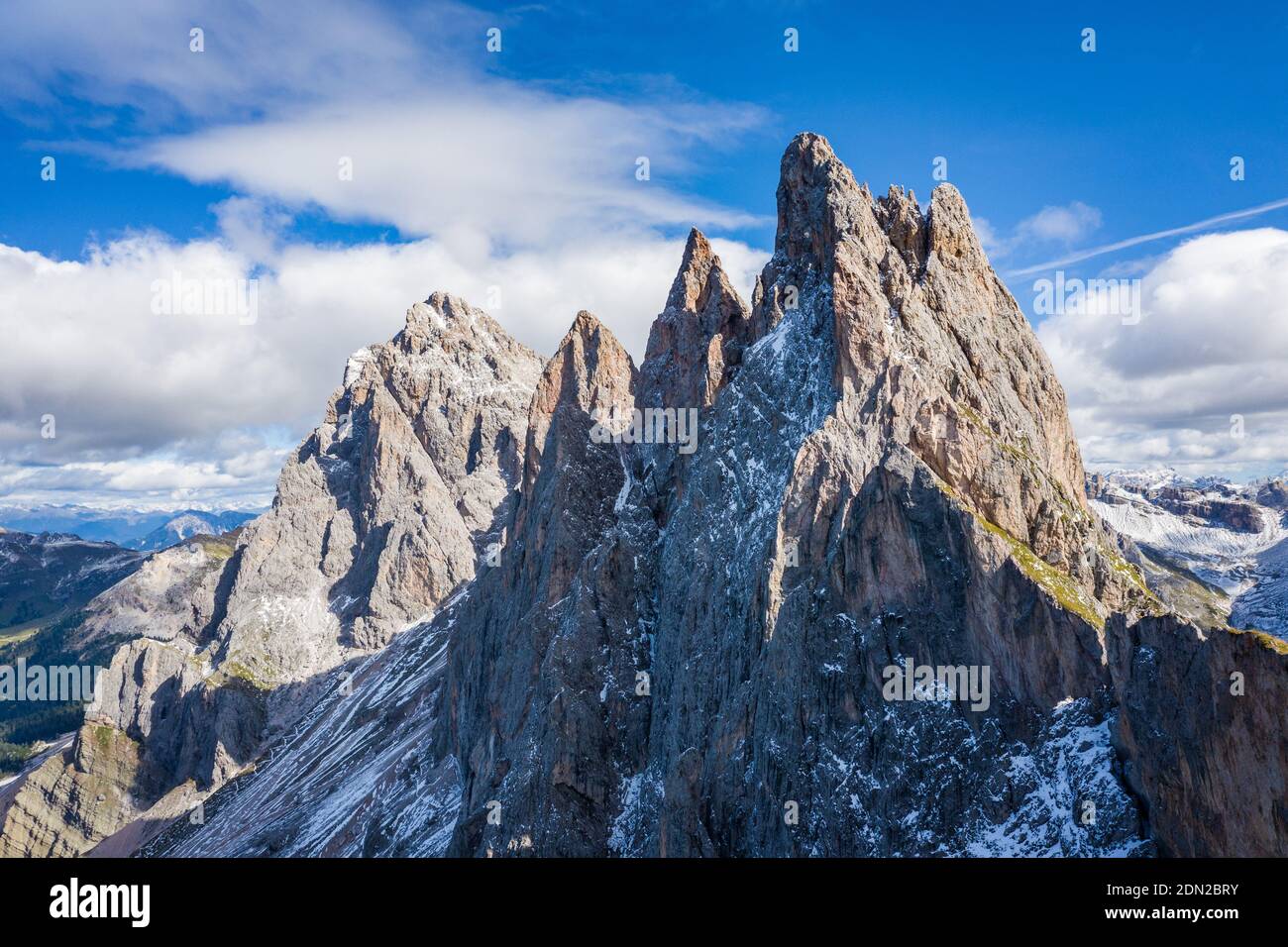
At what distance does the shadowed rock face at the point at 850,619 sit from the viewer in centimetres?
5169

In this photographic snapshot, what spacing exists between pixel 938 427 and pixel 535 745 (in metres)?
68.0

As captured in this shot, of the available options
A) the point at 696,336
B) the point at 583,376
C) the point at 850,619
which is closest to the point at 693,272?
the point at 696,336

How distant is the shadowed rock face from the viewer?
51688mm

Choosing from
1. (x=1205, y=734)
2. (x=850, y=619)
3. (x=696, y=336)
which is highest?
(x=696, y=336)

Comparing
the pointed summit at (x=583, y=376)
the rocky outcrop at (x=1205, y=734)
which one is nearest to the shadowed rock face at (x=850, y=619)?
the rocky outcrop at (x=1205, y=734)

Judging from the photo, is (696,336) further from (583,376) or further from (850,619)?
(850,619)

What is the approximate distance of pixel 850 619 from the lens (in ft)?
226

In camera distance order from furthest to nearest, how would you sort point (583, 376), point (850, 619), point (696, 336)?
1. point (583, 376)
2. point (696, 336)
3. point (850, 619)

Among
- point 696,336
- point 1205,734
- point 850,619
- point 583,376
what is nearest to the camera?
point 1205,734

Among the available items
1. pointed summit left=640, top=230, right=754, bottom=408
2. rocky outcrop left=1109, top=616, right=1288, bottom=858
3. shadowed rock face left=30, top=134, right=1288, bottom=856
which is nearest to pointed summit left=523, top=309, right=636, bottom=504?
pointed summit left=640, top=230, right=754, bottom=408

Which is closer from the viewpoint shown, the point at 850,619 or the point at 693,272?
the point at 850,619

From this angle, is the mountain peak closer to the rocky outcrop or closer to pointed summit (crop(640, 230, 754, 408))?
pointed summit (crop(640, 230, 754, 408))
